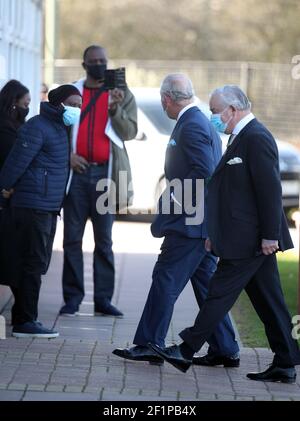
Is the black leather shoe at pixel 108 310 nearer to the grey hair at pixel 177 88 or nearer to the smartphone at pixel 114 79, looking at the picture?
the smartphone at pixel 114 79

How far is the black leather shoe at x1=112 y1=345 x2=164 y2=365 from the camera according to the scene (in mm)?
7555

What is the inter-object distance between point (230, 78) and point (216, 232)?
18155 millimetres

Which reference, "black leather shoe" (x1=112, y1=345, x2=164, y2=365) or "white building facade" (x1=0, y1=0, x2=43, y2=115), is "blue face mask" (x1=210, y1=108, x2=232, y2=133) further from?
"white building facade" (x1=0, y1=0, x2=43, y2=115)

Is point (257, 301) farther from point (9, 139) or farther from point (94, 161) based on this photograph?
point (94, 161)

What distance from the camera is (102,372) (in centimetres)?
728

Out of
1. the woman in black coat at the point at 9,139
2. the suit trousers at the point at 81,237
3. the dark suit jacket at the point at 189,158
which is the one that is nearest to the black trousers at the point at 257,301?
the dark suit jacket at the point at 189,158

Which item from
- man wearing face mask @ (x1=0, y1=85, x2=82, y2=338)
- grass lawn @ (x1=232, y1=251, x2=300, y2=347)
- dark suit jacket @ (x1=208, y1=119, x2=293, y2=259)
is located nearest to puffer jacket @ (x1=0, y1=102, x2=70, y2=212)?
man wearing face mask @ (x1=0, y1=85, x2=82, y2=338)

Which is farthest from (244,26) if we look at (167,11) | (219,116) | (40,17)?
(219,116)

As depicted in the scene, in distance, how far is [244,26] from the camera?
Result: 128ft

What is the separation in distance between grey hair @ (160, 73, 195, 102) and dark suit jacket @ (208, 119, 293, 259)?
2.16 feet

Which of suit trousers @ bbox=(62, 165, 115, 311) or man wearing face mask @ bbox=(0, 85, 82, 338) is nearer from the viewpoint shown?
man wearing face mask @ bbox=(0, 85, 82, 338)

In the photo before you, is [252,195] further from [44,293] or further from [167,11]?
[167,11]

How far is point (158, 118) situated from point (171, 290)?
9.90 meters

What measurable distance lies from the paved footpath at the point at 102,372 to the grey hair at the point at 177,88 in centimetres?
183
